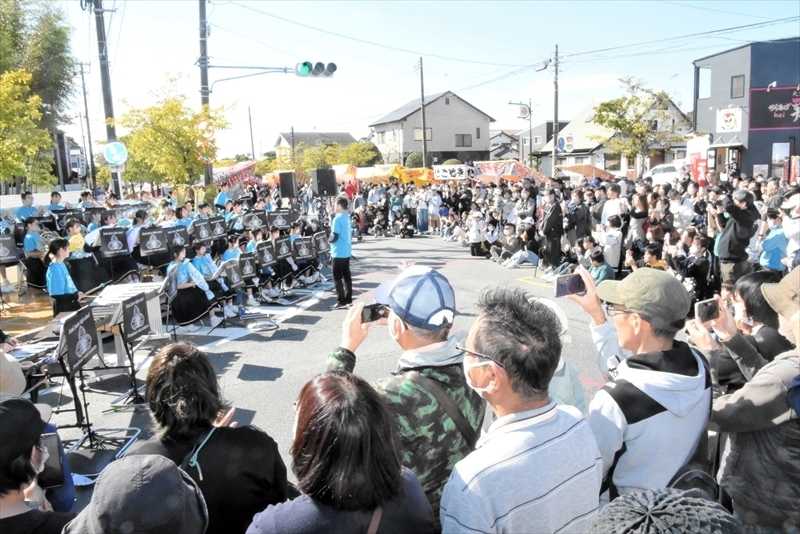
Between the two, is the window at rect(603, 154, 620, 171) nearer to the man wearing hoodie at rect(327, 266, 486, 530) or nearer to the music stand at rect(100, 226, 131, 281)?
the music stand at rect(100, 226, 131, 281)

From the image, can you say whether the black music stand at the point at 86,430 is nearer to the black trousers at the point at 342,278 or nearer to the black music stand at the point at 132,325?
the black music stand at the point at 132,325

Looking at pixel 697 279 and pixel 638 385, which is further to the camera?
pixel 697 279

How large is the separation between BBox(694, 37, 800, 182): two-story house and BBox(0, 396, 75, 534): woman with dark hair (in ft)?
109

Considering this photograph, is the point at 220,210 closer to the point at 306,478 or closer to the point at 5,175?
the point at 5,175

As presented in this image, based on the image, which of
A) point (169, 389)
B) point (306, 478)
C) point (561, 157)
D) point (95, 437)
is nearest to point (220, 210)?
point (95, 437)

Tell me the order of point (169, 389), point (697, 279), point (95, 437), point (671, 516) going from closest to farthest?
point (671, 516) → point (169, 389) → point (95, 437) → point (697, 279)

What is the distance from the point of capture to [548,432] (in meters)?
1.94

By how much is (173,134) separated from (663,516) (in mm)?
19086

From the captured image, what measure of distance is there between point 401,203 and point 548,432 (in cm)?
2275

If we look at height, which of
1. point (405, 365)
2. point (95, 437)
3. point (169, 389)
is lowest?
point (95, 437)

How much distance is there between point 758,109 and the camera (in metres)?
32.0

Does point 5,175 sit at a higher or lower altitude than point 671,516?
higher

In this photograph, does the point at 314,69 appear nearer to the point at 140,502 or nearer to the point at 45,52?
the point at 140,502

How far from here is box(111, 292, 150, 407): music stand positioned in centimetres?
629
